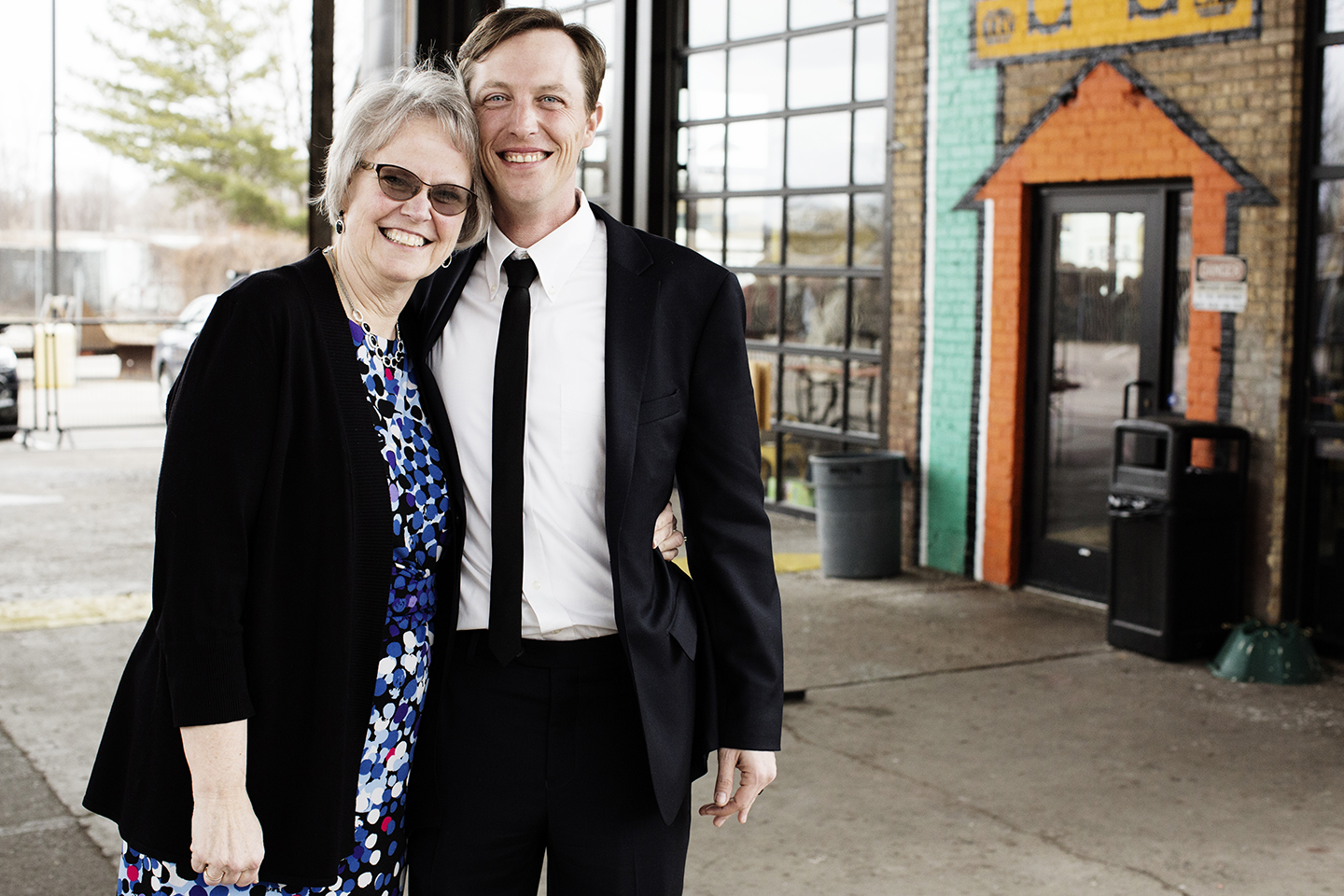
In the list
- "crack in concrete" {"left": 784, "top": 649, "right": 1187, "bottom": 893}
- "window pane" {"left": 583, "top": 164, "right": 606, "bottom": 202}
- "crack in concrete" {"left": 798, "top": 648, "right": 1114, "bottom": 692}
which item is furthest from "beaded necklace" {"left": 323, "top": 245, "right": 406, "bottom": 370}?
"window pane" {"left": 583, "top": 164, "right": 606, "bottom": 202}

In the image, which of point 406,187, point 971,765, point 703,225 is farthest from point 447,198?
point 703,225

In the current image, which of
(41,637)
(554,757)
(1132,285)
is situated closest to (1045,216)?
(1132,285)

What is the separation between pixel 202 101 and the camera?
29.0m

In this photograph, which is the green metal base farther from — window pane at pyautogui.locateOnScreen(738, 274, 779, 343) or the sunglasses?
the sunglasses

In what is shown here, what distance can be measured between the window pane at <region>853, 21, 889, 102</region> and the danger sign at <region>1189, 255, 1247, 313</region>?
2.92m

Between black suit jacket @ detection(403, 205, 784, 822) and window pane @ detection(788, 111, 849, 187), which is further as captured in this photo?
window pane @ detection(788, 111, 849, 187)

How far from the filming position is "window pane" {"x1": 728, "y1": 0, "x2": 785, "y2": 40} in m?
10.1

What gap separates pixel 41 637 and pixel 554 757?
5.80m

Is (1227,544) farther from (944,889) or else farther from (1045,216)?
(944,889)

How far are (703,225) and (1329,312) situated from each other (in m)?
5.31

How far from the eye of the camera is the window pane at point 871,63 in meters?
9.22

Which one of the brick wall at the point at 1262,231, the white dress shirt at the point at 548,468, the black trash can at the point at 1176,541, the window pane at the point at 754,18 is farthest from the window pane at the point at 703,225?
the white dress shirt at the point at 548,468

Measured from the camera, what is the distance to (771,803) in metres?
4.86

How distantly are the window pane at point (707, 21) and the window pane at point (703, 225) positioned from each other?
124 cm
